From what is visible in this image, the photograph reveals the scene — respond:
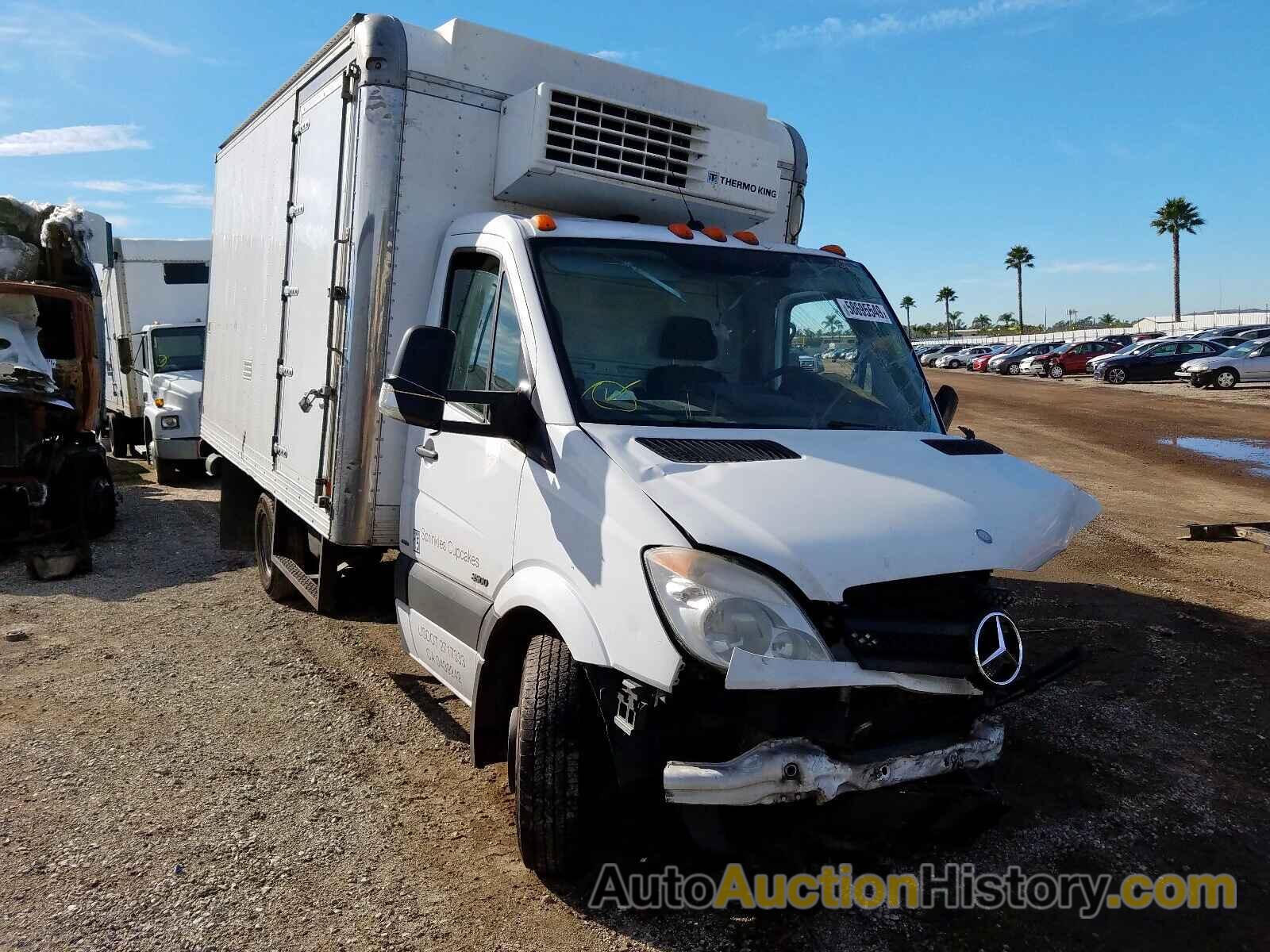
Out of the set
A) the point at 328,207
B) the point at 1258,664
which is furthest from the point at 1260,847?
the point at 328,207

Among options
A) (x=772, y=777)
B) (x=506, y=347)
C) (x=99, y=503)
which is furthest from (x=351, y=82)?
(x=99, y=503)

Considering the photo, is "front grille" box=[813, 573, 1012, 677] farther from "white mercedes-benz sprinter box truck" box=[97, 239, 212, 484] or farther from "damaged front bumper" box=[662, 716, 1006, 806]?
"white mercedes-benz sprinter box truck" box=[97, 239, 212, 484]

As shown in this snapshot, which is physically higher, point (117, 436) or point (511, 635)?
point (117, 436)

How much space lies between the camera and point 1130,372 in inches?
1431

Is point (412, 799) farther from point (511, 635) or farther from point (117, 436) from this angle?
point (117, 436)

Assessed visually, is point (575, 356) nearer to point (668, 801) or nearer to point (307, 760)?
point (668, 801)

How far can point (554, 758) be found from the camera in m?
3.36

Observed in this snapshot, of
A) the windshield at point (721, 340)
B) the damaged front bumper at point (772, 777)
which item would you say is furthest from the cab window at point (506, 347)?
the damaged front bumper at point (772, 777)

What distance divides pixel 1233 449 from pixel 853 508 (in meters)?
16.6

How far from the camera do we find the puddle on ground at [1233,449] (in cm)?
1508

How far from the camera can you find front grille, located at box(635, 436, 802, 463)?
11.0 feet

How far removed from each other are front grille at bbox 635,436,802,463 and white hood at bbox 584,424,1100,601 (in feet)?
0.15

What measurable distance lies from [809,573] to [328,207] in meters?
3.68

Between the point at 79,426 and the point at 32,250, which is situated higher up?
the point at 32,250
